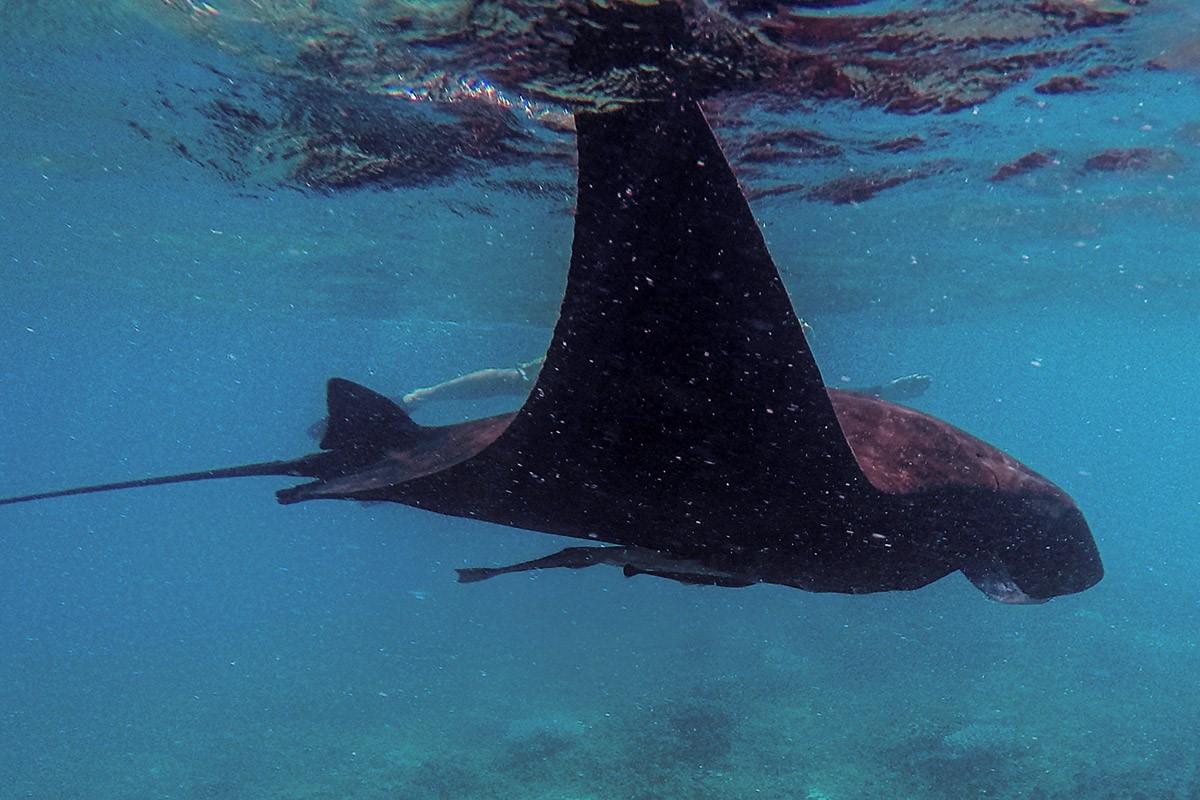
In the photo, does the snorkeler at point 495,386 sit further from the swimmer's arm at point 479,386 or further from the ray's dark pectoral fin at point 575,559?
the ray's dark pectoral fin at point 575,559

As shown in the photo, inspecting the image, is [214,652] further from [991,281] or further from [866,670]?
[991,281]

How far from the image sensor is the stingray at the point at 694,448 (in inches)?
102

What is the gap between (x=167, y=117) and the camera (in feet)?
39.8

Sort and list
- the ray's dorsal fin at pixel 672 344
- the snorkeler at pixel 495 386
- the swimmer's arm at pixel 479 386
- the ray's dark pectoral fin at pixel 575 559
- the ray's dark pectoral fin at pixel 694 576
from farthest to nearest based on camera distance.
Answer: the swimmer's arm at pixel 479 386, the snorkeler at pixel 495 386, the ray's dark pectoral fin at pixel 694 576, the ray's dark pectoral fin at pixel 575 559, the ray's dorsal fin at pixel 672 344

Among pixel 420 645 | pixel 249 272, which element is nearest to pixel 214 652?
pixel 420 645

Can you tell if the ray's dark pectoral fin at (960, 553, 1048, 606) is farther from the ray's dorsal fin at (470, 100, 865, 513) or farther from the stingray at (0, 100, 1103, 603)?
the ray's dorsal fin at (470, 100, 865, 513)

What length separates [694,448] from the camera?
10.7 feet

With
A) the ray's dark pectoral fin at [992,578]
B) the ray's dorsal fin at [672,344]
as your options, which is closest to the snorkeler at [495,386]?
the ray's dark pectoral fin at [992,578]

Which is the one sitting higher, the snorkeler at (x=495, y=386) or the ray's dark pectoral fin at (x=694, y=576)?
the ray's dark pectoral fin at (x=694, y=576)

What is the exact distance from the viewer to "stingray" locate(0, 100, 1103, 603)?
2.58 m

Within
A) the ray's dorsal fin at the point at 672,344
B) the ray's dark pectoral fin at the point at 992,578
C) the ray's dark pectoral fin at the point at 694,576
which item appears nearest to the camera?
the ray's dorsal fin at the point at 672,344

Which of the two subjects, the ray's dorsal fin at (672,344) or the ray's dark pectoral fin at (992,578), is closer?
the ray's dorsal fin at (672,344)

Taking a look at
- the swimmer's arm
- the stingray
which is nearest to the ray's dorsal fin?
the stingray

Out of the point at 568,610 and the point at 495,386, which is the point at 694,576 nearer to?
the point at 495,386
